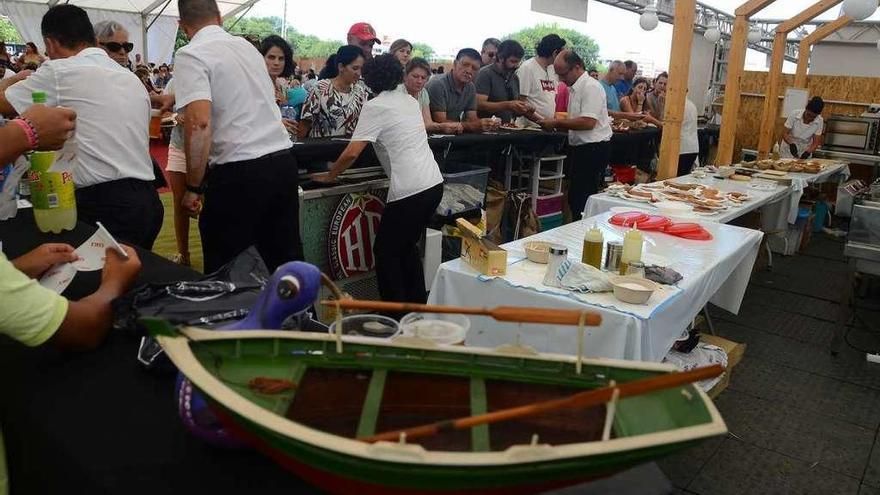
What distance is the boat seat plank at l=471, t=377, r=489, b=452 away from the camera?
97 centimetres

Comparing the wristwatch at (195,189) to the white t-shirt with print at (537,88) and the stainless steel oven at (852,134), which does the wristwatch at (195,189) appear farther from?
the stainless steel oven at (852,134)

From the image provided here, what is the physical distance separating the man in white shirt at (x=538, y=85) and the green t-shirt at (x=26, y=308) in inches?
201

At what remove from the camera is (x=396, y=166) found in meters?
3.54

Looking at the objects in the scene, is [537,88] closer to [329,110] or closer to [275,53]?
[329,110]

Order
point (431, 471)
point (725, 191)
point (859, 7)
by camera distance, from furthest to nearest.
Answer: point (859, 7)
point (725, 191)
point (431, 471)

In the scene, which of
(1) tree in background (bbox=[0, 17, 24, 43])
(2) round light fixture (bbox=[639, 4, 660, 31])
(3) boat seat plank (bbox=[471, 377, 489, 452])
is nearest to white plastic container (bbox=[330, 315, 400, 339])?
(3) boat seat plank (bbox=[471, 377, 489, 452])

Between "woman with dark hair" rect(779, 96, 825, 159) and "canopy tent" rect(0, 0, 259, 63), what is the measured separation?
12076 millimetres

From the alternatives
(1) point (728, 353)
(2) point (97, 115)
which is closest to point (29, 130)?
(2) point (97, 115)

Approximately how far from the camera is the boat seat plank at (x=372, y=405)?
1026 mm

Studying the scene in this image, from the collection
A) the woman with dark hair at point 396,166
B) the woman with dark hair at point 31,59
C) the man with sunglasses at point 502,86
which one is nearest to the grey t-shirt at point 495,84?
the man with sunglasses at point 502,86

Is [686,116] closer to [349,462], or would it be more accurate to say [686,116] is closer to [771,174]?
[771,174]

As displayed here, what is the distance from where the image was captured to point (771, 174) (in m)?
5.86

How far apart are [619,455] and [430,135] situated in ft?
13.2

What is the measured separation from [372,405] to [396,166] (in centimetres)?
257
